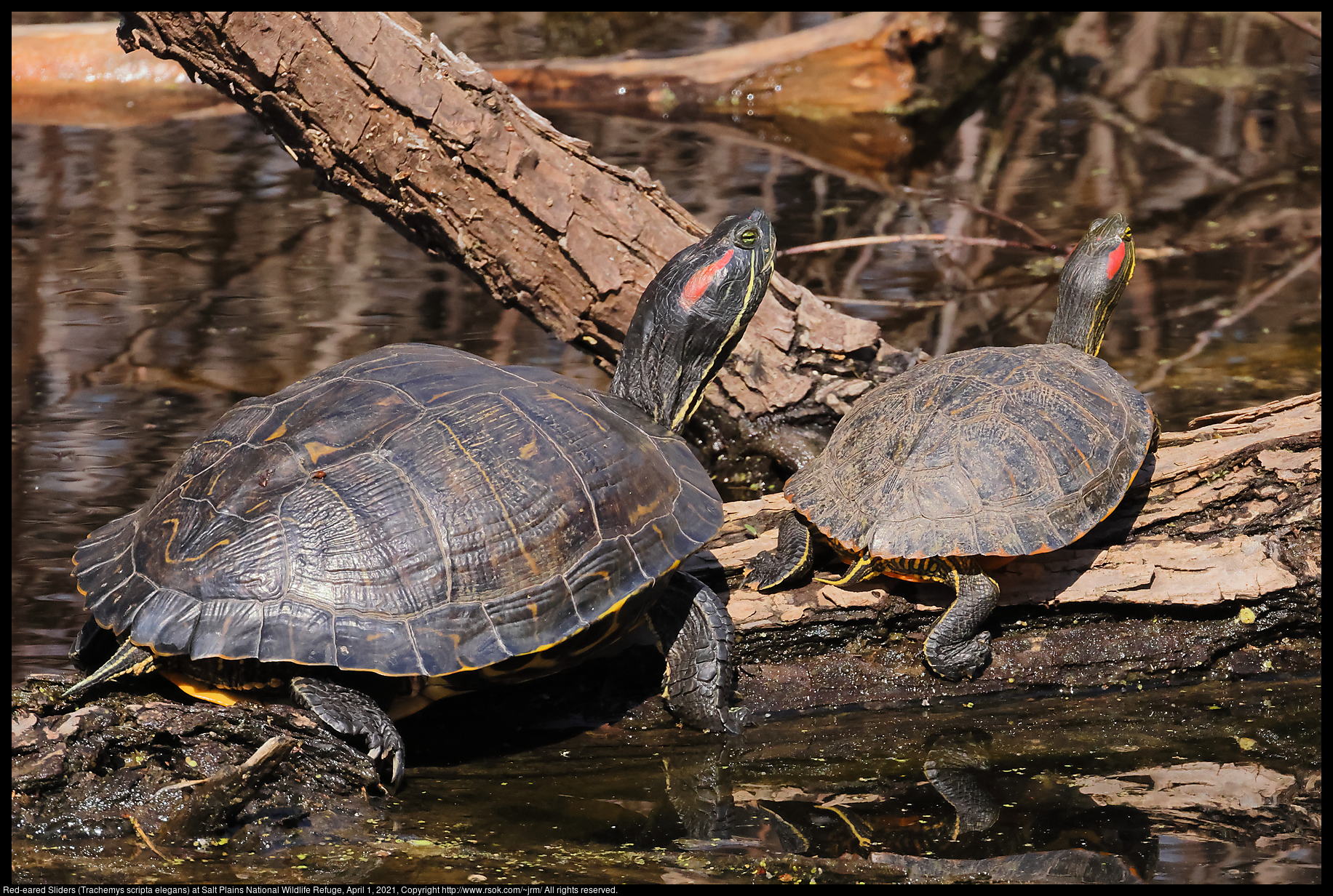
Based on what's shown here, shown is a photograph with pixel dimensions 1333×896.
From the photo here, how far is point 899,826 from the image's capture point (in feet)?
10.8

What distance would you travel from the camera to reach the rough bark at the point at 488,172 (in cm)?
544

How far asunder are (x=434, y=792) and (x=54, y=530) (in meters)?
2.79

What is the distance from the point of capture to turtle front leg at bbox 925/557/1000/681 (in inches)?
149

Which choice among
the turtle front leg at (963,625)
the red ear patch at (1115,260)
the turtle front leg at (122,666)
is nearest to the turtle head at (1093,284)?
the red ear patch at (1115,260)

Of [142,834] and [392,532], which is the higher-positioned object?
[392,532]

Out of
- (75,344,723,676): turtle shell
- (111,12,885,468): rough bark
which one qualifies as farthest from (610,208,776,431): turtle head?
(111,12,885,468): rough bark

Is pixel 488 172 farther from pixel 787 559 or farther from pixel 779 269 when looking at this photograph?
pixel 779 269

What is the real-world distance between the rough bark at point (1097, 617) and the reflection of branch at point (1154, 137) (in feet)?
24.4

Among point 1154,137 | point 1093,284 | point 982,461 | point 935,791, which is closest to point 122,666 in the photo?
point 935,791

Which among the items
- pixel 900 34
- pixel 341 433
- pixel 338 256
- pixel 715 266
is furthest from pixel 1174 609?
pixel 900 34

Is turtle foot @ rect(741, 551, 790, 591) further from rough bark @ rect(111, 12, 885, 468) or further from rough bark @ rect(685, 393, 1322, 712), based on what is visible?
rough bark @ rect(111, 12, 885, 468)

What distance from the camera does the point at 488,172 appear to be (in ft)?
18.0

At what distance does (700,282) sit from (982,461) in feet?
4.15

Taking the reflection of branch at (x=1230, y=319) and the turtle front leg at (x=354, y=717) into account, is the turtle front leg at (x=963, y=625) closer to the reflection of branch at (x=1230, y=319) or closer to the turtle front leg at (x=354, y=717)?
the turtle front leg at (x=354, y=717)
